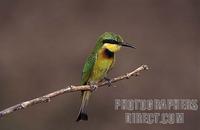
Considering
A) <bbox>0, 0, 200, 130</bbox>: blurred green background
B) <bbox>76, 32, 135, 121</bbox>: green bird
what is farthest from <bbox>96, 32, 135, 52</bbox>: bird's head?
<bbox>0, 0, 200, 130</bbox>: blurred green background

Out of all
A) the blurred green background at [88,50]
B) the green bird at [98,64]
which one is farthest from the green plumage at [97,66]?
the blurred green background at [88,50]

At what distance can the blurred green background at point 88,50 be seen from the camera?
9.55 ft

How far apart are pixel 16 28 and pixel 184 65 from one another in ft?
2.56

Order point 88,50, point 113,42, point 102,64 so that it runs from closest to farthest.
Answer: point 113,42
point 102,64
point 88,50

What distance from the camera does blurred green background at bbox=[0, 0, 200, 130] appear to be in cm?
291

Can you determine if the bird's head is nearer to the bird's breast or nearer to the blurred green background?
the bird's breast

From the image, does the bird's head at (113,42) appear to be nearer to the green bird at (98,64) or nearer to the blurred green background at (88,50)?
the green bird at (98,64)

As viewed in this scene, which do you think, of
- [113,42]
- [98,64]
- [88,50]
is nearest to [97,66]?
[98,64]

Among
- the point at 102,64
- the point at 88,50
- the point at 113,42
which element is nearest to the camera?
the point at 113,42

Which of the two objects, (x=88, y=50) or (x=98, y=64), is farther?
(x=88, y=50)

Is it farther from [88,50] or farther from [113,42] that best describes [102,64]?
Result: [88,50]

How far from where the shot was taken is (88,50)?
290 centimetres

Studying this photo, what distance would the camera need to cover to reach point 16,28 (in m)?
3.01

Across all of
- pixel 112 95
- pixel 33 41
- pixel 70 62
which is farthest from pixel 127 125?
pixel 33 41
